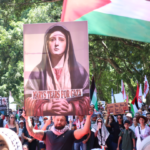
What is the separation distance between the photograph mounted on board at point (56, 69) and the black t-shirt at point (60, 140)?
481mm

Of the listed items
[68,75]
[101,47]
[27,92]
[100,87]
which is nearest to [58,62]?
[68,75]

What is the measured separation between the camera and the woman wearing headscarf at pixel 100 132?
10539mm

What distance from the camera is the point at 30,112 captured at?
5184 millimetres

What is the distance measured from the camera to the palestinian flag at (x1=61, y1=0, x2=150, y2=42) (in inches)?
224

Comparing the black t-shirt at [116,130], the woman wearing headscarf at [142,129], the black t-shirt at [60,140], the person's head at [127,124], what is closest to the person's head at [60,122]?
the black t-shirt at [60,140]

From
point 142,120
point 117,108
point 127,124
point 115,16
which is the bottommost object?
point 127,124

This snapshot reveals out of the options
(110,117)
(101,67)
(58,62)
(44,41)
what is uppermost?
(101,67)

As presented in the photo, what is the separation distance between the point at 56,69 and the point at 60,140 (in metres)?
1.11

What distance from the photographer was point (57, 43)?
17.5ft

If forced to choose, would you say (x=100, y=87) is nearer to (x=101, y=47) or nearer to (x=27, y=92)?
(x=101, y=47)

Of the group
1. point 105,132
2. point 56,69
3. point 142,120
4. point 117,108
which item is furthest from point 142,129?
point 56,69

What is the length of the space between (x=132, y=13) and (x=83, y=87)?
1.64 metres

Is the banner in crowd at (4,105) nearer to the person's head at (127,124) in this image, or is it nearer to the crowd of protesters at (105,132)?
the crowd of protesters at (105,132)

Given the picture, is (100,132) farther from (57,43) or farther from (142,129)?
(57,43)
